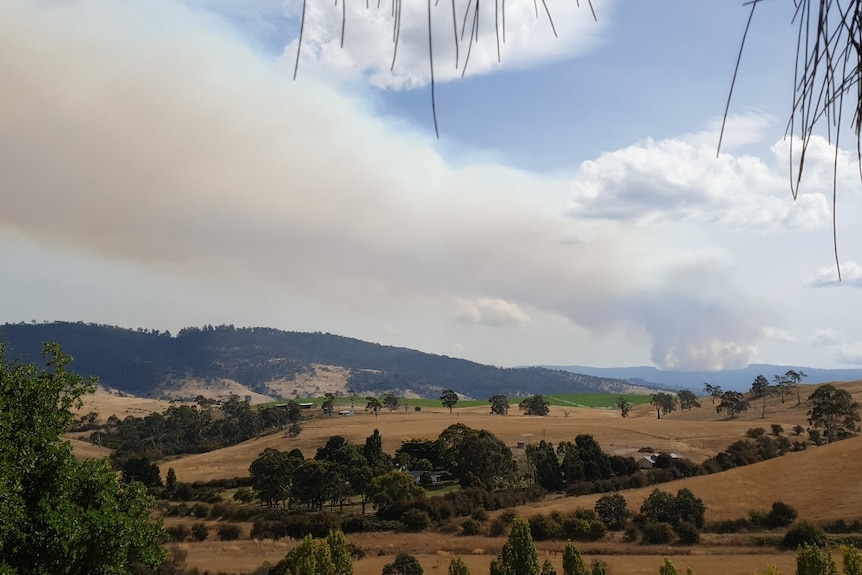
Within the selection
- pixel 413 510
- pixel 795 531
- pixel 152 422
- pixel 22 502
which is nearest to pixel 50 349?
pixel 22 502

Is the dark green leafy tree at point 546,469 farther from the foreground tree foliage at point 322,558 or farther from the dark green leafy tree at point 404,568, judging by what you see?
the foreground tree foliage at point 322,558

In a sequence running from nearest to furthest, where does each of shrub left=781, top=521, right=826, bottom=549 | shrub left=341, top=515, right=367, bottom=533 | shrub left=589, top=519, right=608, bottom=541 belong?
shrub left=781, top=521, right=826, bottom=549
shrub left=589, top=519, right=608, bottom=541
shrub left=341, top=515, right=367, bottom=533

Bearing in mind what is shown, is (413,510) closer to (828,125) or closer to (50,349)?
(50,349)

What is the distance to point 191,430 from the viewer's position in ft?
410

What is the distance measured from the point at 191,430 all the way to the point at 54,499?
12064 centimetres

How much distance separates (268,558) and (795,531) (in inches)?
1515

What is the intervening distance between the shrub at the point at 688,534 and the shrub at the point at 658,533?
2.17ft

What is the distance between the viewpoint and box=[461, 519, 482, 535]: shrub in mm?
52719

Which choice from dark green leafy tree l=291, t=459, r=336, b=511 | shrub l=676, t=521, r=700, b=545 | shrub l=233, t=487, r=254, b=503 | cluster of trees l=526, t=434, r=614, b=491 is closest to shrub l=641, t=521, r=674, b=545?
shrub l=676, t=521, r=700, b=545

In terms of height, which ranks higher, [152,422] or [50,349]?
[50,349]

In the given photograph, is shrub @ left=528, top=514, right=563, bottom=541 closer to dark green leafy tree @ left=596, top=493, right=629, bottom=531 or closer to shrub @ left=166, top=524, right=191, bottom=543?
dark green leafy tree @ left=596, top=493, right=629, bottom=531

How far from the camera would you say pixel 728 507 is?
54.7 metres

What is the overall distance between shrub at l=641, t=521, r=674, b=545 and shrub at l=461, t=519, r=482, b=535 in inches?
533

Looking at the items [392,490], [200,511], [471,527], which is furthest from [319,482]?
[471,527]
